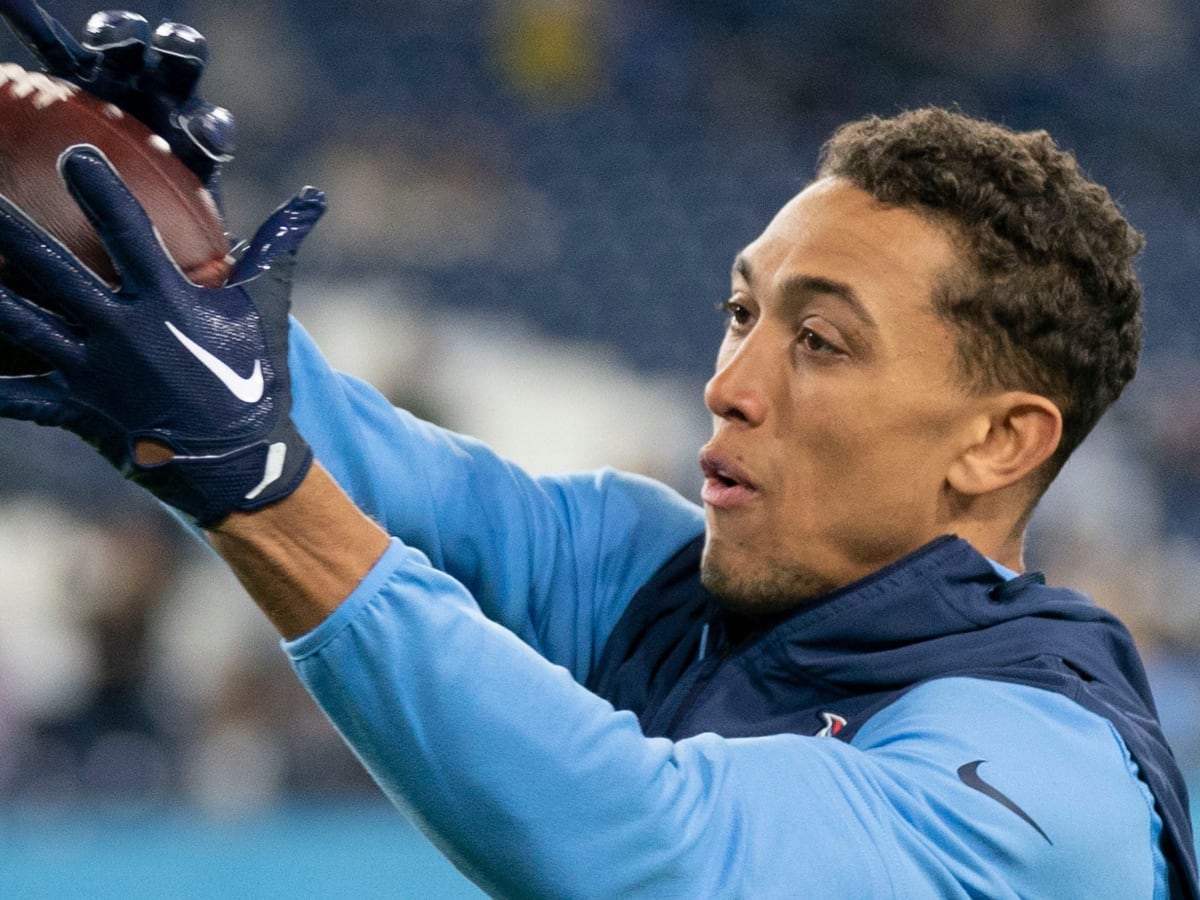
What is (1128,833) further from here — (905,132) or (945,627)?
(905,132)

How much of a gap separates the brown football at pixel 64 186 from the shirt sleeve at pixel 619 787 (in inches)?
12.4

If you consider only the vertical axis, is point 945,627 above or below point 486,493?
above

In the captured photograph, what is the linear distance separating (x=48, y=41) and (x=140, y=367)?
0.41m

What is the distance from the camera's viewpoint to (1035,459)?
1707mm

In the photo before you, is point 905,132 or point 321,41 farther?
point 321,41

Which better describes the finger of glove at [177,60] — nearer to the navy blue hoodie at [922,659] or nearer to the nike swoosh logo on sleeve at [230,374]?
the nike swoosh logo on sleeve at [230,374]

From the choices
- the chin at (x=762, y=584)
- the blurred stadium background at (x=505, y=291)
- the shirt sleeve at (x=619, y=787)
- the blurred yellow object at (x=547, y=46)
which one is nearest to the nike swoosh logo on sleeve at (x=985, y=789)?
the shirt sleeve at (x=619, y=787)

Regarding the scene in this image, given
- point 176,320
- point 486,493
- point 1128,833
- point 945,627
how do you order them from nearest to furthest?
point 176,320, point 1128,833, point 945,627, point 486,493

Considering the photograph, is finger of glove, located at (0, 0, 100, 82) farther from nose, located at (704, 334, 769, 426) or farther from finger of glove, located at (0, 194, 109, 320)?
nose, located at (704, 334, 769, 426)

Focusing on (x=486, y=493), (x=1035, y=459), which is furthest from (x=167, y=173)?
(x=1035, y=459)

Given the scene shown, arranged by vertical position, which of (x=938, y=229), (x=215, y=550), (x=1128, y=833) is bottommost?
(x=215, y=550)

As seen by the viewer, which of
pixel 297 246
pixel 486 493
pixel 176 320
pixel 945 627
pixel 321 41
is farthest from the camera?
pixel 321 41

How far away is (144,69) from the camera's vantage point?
1365 mm

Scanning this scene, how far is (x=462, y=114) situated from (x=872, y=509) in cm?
709
